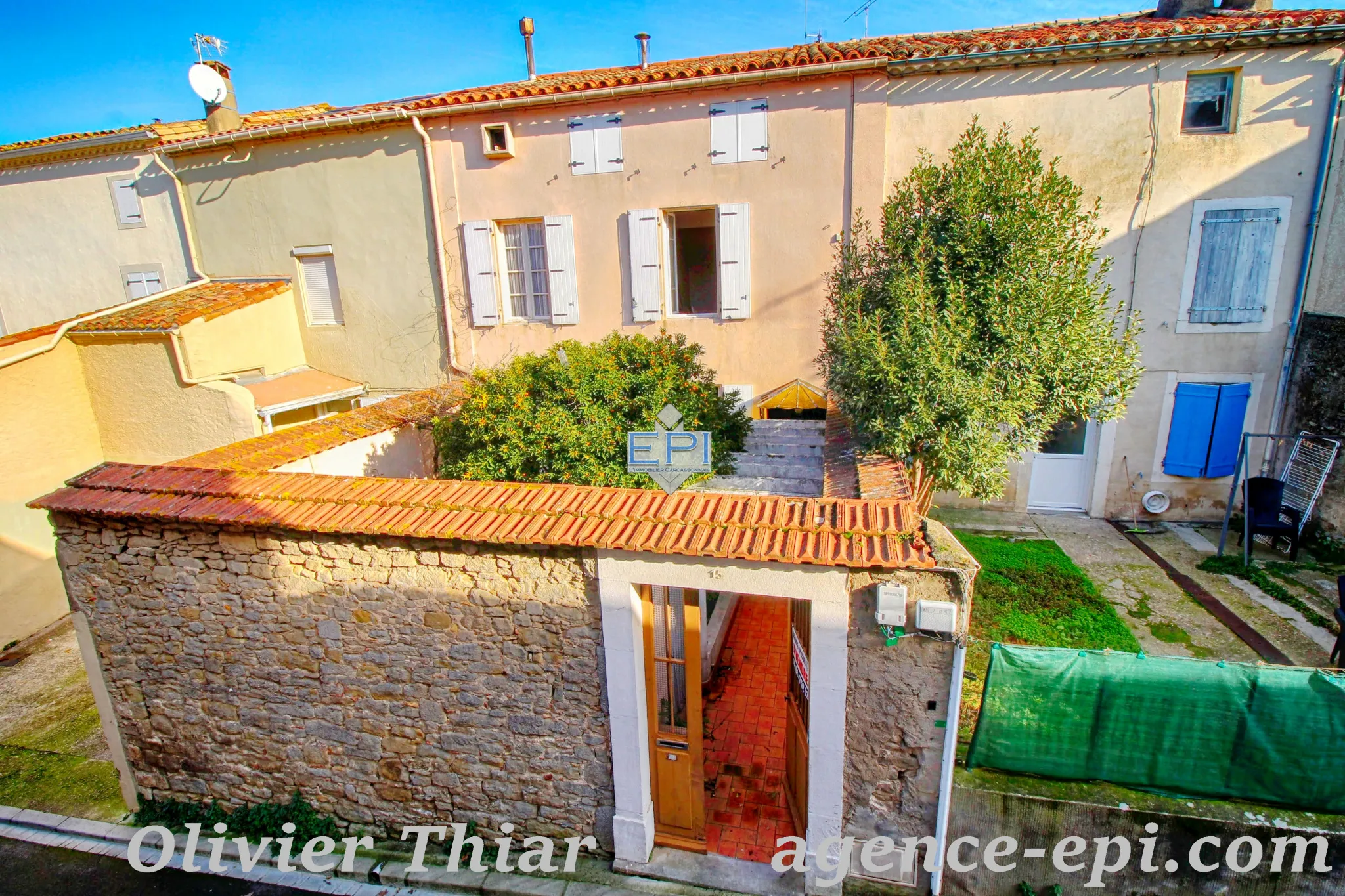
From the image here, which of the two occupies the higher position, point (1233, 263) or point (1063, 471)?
point (1233, 263)

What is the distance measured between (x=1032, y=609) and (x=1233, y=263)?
6.71m

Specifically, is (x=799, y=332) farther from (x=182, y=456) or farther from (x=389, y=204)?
(x=182, y=456)

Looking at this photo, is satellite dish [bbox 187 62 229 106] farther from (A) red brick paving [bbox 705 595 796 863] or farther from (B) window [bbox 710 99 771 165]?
(A) red brick paving [bbox 705 595 796 863]

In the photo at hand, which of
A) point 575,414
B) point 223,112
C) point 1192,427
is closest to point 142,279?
point 223,112

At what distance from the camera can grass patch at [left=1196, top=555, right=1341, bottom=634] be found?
745cm

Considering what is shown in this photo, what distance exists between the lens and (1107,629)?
730 cm

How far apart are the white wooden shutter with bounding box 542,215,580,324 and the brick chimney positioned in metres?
6.80

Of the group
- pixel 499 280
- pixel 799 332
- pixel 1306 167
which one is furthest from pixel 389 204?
pixel 1306 167

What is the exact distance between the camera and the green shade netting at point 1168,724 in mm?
4301

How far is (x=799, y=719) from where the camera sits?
512 cm

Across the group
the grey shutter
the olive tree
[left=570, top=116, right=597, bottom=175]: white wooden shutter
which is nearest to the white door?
the grey shutter

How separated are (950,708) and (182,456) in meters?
11.4

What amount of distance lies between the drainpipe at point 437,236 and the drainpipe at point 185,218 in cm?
510

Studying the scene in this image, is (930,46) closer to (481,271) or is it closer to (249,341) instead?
(481,271)
